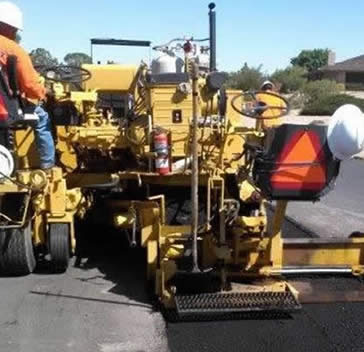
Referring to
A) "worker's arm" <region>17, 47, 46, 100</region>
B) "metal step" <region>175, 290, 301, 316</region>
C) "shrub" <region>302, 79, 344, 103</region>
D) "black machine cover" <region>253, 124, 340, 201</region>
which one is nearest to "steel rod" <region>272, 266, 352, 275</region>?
"metal step" <region>175, 290, 301, 316</region>

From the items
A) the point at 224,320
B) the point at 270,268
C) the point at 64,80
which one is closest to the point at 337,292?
the point at 270,268

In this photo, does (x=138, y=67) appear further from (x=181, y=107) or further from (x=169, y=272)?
(x=169, y=272)

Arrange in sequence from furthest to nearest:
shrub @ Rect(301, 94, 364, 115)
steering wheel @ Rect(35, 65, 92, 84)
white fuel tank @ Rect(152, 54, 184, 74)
→ shrub @ Rect(301, 94, 364, 115) < steering wheel @ Rect(35, 65, 92, 84) < white fuel tank @ Rect(152, 54, 184, 74)

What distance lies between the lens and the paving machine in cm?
513

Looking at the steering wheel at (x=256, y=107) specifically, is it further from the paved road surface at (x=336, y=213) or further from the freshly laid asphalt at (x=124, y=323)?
the paved road surface at (x=336, y=213)

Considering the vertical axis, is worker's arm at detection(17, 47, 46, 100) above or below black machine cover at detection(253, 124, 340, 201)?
above

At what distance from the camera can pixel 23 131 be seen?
6.54m

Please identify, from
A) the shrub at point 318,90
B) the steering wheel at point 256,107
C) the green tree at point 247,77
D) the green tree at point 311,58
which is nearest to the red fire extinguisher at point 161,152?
the steering wheel at point 256,107

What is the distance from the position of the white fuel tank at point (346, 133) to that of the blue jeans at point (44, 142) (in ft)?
8.00

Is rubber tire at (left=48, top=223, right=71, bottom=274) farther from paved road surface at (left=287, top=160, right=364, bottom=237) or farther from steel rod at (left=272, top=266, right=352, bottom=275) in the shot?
paved road surface at (left=287, top=160, right=364, bottom=237)

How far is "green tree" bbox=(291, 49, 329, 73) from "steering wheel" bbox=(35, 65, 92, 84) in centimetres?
8937

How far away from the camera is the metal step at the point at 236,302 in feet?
16.4

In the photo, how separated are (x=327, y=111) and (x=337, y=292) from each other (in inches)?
1361

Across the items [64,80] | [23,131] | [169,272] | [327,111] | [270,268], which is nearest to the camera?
[169,272]
